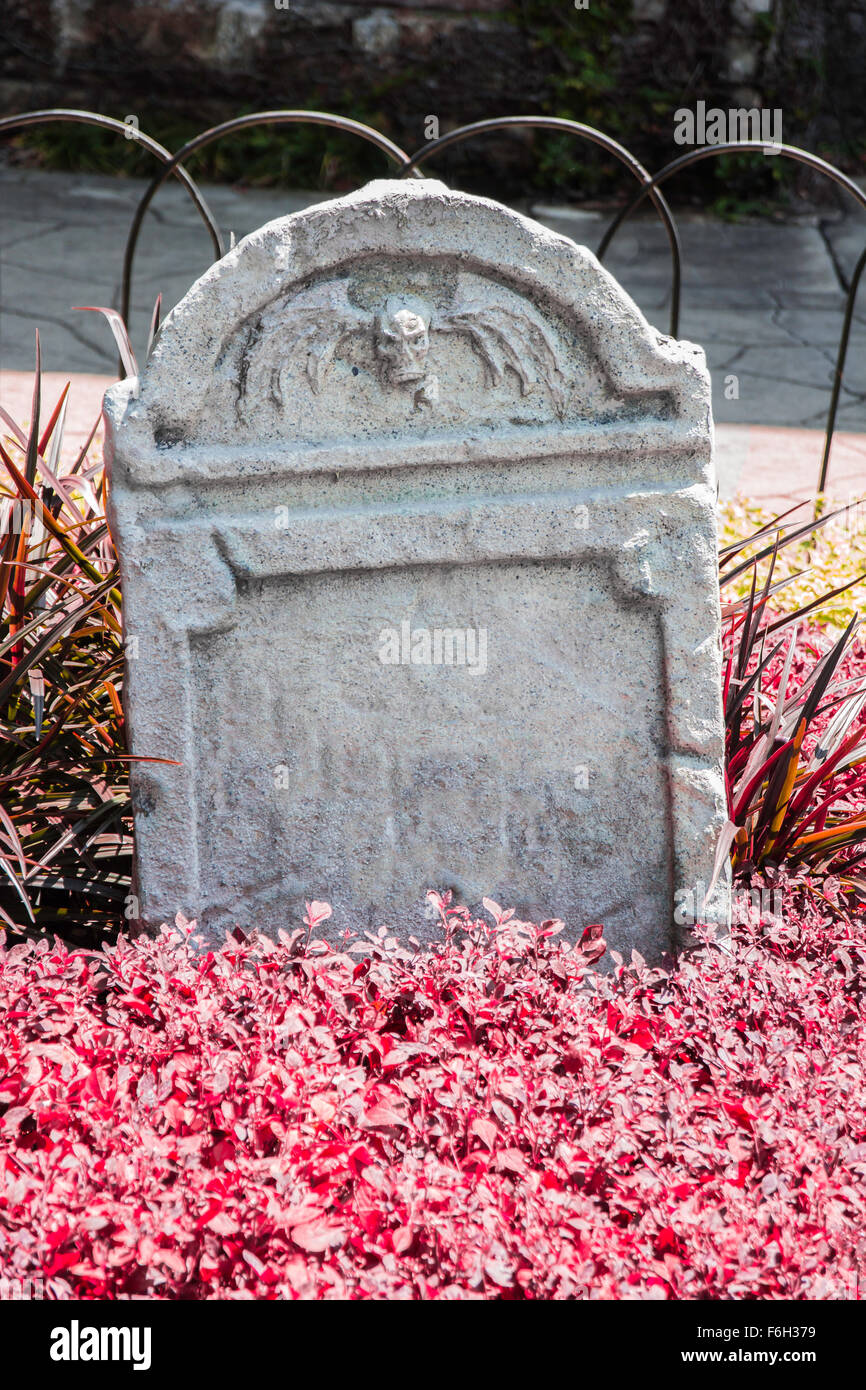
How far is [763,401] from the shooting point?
14.9 ft

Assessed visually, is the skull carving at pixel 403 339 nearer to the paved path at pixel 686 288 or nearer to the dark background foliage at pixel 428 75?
the paved path at pixel 686 288

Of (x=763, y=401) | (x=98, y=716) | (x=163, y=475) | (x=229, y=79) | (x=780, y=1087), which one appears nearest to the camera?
(x=780, y=1087)

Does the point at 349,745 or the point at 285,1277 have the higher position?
the point at 349,745

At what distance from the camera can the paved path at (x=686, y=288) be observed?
434 centimetres

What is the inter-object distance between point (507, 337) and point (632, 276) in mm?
4069

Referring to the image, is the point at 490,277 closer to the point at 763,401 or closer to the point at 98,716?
Result: the point at 98,716

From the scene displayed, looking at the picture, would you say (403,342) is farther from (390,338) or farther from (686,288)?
(686,288)

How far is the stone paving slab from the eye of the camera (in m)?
4.63

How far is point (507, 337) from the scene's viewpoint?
1738mm

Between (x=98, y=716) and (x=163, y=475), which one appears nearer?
(x=163, y=475)

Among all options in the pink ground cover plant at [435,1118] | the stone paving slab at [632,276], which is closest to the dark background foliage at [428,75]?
the stone paving slab at [632,276]

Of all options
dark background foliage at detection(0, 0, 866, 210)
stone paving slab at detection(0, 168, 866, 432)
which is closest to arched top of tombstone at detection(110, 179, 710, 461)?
stone paving slab at detection(0, 168, 866, 432)
